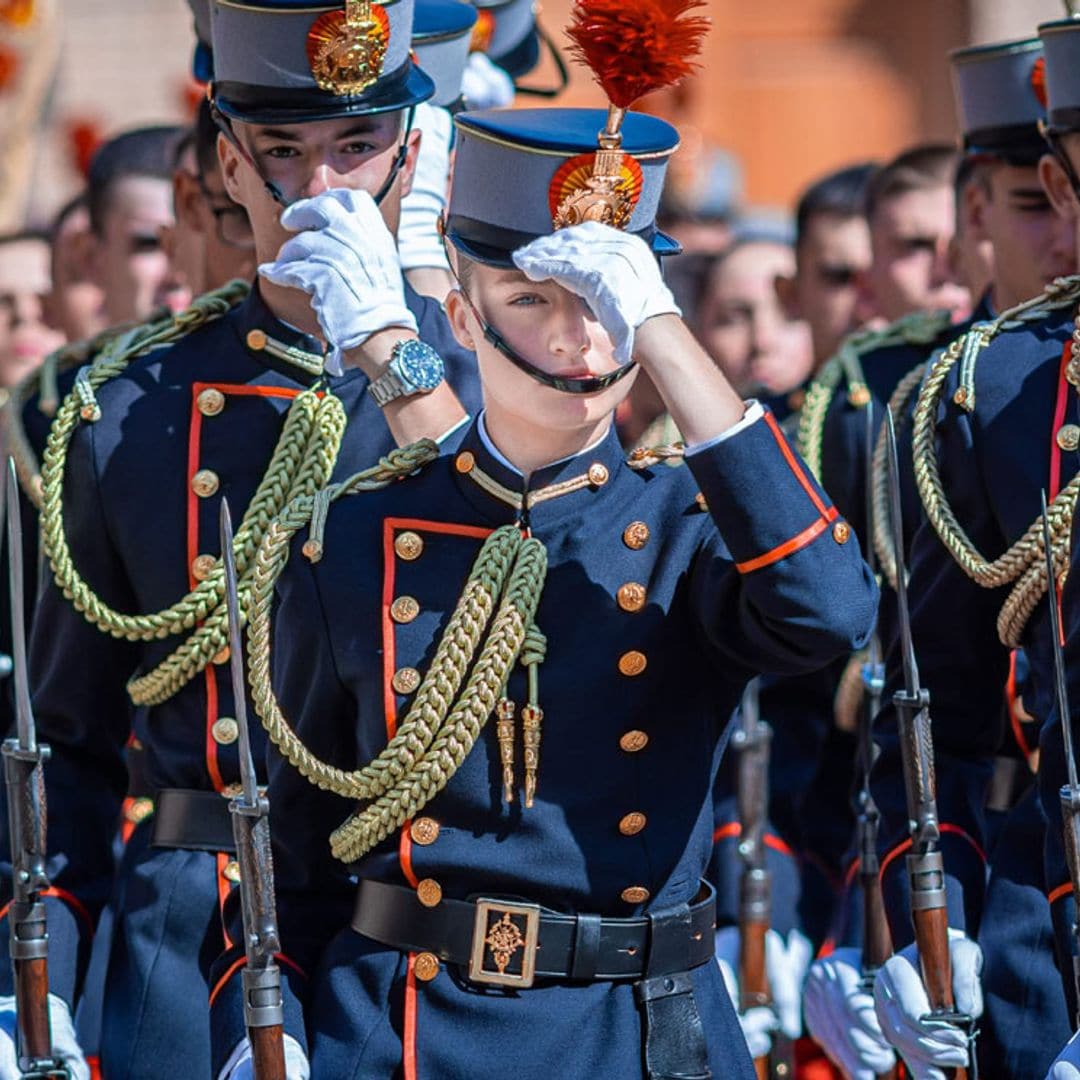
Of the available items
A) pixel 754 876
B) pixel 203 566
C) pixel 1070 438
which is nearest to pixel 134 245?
pixel 754 876

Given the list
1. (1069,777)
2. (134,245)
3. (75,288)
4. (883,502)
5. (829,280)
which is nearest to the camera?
(1069,777)

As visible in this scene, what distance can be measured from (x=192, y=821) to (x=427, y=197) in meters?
1.34

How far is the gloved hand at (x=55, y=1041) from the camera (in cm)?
412

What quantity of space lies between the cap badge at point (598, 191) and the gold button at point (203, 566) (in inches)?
A: 42.4

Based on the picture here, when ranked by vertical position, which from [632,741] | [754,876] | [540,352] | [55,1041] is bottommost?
[754,876]

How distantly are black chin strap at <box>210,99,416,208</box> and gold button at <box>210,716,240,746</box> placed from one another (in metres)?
0.83

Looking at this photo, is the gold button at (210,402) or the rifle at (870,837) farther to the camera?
the rifle at (870,837)

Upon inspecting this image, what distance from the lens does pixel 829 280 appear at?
8062mm

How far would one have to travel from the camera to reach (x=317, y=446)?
14.4ft

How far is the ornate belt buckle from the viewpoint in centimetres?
354

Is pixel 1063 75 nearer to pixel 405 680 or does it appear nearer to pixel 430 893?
pixel 405 680

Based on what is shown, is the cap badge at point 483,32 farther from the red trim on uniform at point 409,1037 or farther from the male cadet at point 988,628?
the red trim on uniform at point 409,1037

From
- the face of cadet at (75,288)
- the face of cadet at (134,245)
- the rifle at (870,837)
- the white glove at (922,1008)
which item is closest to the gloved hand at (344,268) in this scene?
the rifle at (870,837)

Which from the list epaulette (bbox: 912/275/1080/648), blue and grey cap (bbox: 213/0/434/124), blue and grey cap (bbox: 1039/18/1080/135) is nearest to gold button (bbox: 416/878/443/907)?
epaulette (bbox: 912/275/1080/648)
